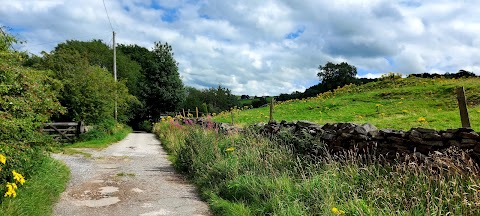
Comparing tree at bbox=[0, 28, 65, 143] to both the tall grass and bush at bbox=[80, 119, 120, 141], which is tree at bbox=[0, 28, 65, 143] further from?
bush at bbox=[80, 119, 120, 141]

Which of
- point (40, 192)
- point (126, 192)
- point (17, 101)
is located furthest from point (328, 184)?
point (17, 101)

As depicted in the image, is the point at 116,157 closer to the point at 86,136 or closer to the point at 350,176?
the point at 86,136

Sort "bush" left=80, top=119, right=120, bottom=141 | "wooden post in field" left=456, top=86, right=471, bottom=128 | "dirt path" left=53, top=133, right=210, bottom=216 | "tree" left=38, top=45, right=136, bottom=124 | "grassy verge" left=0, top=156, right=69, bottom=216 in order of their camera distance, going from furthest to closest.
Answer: "tree" left=38, top=45, right=136, bottom=124 < "bush" left=80, top=119, right=120, bottom=141 < "wooden post in field" left=456, top=86, right=471, bottom=128 < "dirt path" left=53, top=133, right=210, bottom=216 < "grassy verge" left=0, top=156, right=69, bottom=216

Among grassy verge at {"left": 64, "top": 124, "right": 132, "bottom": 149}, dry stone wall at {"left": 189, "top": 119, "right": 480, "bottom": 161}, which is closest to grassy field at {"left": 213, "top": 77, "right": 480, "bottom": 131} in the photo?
dry stone wall at {"left": 189, "top": 119, "right": 480, "bottom": 161}

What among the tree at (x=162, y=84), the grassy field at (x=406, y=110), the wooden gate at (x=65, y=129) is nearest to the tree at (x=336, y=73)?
the tree at (x=162, y=84)

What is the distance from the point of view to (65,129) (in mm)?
18375

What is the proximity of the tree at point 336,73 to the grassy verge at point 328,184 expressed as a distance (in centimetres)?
4111

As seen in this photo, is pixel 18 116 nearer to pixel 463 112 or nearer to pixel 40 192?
pixel 40 192

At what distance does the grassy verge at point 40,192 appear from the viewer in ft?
16.0

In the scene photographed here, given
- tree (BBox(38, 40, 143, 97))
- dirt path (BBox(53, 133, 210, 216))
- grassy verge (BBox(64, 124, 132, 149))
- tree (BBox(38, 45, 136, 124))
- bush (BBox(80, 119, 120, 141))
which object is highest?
tree (BBox(38, 40, 143, 97))

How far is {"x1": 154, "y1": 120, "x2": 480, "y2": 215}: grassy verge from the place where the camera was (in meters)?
4.09

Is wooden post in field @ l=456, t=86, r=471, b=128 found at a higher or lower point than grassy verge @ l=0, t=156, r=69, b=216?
higher

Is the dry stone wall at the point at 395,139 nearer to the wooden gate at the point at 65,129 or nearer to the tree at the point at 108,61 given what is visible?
the wooden gate at the point at 65,129

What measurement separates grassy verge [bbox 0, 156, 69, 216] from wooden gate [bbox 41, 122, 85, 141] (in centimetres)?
1113
